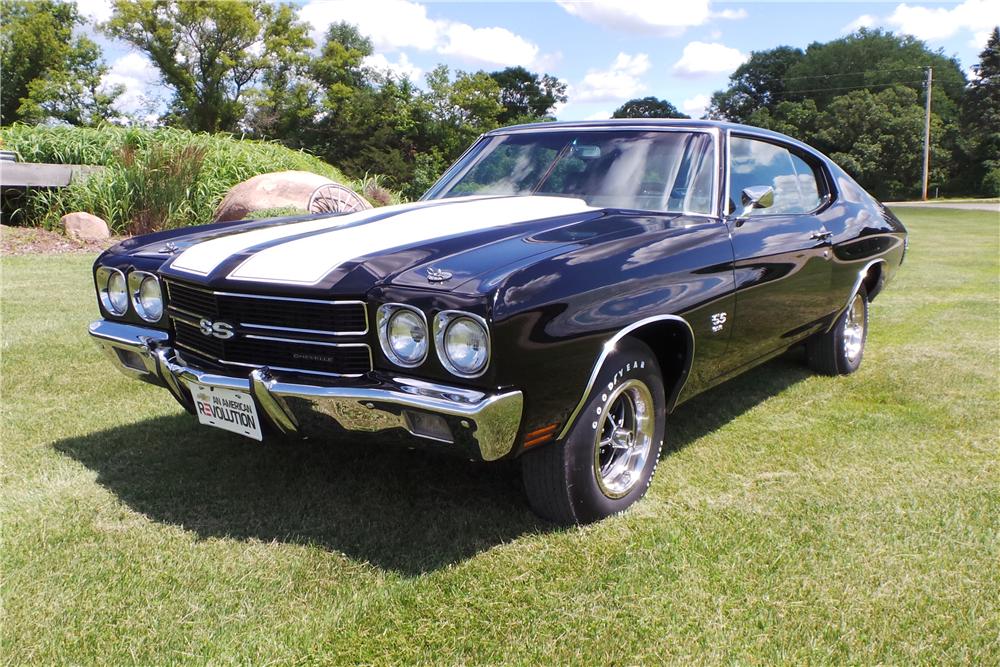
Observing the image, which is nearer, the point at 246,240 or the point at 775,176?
the point at 246,240

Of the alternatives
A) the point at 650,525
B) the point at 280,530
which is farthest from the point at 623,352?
the point at 280,530

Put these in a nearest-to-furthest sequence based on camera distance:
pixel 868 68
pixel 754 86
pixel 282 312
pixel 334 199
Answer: pixel 282 312, pixel 334 199, pixel 868 68, pixel 754 86

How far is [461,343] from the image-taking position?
8.23 feet

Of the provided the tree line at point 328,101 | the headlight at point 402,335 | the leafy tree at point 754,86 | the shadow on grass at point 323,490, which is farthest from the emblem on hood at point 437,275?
the leafy tree at point 754,86

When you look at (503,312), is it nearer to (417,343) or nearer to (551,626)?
(417,343)

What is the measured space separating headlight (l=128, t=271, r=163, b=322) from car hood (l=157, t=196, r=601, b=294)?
16cm

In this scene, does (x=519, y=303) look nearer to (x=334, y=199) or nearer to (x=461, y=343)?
(x=461, y=343)

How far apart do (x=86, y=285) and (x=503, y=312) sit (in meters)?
6.98

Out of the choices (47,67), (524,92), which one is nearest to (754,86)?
(524,92)

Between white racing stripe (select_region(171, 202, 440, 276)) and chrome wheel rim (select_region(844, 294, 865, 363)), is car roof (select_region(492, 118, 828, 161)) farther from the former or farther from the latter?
chrome wheel rim (select_region(844, 294, 865, 363))

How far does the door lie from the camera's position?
3.63m

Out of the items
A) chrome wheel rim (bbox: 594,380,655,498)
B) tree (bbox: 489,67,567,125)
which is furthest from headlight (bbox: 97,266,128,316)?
tree (bbox: 489,67,567,125)

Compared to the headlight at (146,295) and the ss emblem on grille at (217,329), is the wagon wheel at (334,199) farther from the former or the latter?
the ss emblem on grille at (217,329)

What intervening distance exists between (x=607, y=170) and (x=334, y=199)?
271 inches
